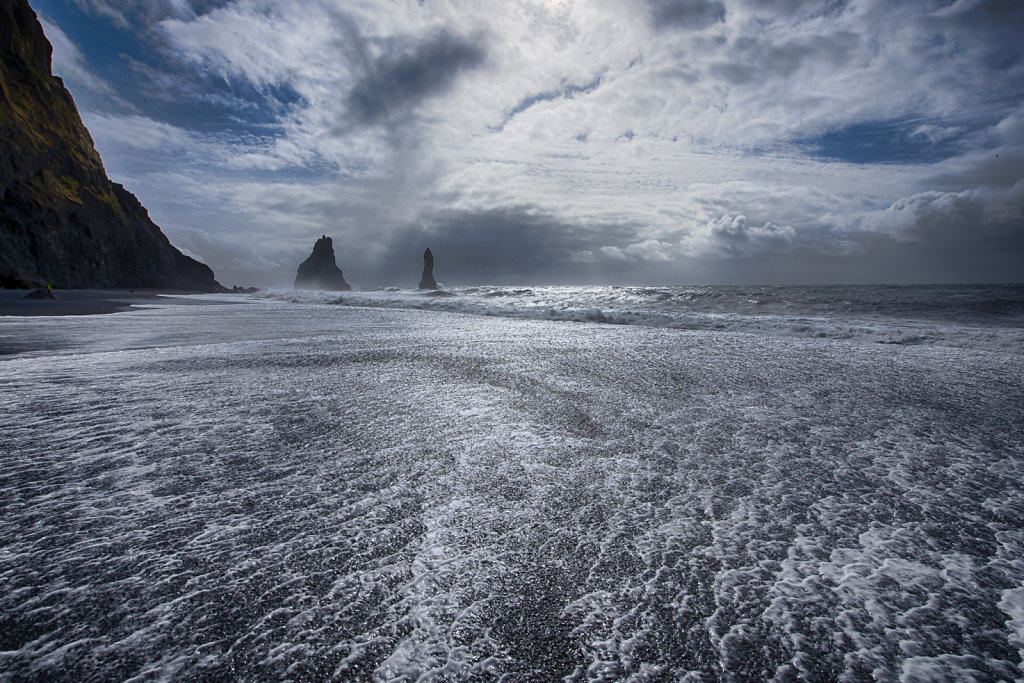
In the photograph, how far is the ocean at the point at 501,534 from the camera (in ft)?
2.91

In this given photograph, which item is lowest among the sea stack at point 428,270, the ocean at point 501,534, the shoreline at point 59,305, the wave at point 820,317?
the ocean at point 501,534

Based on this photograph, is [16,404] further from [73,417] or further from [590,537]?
[590,537]

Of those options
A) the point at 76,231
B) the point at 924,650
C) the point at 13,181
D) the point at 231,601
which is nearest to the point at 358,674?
the point at 231,601

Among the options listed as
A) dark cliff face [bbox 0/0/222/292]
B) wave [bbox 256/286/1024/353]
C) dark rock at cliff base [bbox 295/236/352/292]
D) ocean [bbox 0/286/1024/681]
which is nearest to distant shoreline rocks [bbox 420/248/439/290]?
dark rock at cliff base [bbox 295/236/352/292]

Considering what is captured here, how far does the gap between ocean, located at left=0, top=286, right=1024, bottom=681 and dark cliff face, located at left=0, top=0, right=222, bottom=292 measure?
2884 cm

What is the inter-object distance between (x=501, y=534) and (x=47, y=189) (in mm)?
40859

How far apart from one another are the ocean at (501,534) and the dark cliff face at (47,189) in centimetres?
2884

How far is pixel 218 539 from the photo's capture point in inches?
48.4

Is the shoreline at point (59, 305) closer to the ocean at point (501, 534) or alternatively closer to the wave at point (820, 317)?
the wave at point (820, 317)

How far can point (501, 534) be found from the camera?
51.5 inches

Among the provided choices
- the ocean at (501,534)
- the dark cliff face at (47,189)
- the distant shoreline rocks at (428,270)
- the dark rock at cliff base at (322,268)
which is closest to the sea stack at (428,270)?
the distant shoreline rocks at (428,270)

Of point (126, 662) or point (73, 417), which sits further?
point (73, 417)

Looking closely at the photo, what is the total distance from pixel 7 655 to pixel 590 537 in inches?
49.8

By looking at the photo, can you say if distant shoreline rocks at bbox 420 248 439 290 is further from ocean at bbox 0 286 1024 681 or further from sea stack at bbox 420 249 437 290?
ocean at bbox 0 286 1024 681
